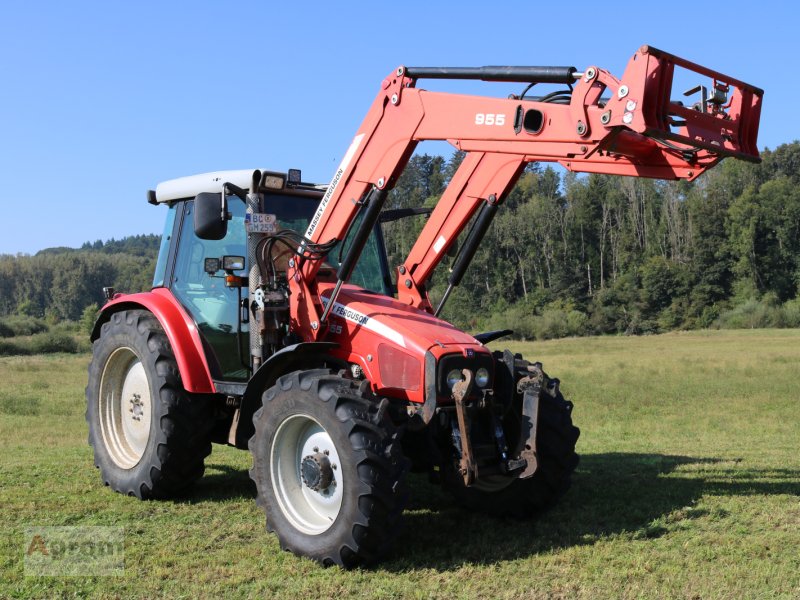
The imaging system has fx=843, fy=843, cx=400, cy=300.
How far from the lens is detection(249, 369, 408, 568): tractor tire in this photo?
5.54 meters

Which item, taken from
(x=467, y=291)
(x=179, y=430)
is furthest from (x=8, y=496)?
(x=467, y=291)

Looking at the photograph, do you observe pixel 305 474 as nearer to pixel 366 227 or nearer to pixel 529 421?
pixel 529 421

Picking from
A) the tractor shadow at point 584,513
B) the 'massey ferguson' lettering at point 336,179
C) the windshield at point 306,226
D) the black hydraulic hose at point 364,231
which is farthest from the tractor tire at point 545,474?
the 'massey ferguson' lettering at point 336,179

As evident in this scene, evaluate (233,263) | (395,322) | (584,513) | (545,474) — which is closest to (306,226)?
(233,263)

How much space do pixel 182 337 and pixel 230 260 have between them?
2.81 ft

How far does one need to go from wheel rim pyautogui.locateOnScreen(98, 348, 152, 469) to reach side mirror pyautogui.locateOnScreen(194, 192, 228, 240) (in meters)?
2.07

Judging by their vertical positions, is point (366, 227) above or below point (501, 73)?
below

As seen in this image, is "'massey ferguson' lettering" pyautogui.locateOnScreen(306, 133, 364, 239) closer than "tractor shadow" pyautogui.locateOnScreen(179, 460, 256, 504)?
Yes

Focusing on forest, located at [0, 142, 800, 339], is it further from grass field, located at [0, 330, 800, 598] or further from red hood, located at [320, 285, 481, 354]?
red hood, located at [320, 285, 481, 354]

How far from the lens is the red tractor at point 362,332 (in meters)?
5.61

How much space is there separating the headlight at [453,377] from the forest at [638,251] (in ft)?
185


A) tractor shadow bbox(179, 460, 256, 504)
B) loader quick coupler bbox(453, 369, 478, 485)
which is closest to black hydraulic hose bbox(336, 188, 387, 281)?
loader quick coupler bbox(453, 369, 478, 485)

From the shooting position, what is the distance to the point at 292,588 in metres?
5.29

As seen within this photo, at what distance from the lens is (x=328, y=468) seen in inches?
237
